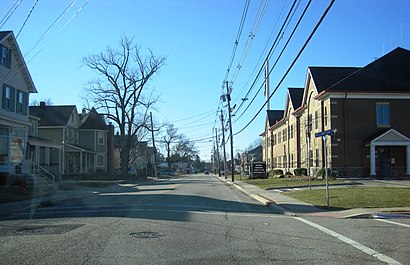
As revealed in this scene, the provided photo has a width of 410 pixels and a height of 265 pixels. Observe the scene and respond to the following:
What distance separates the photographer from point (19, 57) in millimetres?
34531

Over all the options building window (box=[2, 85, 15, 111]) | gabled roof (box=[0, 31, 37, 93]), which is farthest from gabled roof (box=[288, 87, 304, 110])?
building window (box=[2, 85, 15, 111])

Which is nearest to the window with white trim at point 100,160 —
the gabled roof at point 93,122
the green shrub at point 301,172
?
the gabled roof at point 93,122

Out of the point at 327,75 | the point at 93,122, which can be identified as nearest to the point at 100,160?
the point at 93,122

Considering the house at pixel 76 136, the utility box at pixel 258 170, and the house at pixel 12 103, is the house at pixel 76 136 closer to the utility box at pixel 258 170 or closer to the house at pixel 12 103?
the house at pixel 12 103

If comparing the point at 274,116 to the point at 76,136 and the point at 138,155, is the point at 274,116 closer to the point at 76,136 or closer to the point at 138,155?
the point at 76,136

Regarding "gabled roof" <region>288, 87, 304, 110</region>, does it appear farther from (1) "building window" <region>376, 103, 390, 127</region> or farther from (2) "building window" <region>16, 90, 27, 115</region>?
(2) "building window" <region>16, 90, 27, 115</region>

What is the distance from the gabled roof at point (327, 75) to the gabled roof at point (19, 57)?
25.8 meters

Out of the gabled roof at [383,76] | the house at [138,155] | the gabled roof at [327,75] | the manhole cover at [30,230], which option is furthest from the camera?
the house at [138,155]

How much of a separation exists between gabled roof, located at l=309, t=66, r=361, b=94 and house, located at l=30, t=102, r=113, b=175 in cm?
2713

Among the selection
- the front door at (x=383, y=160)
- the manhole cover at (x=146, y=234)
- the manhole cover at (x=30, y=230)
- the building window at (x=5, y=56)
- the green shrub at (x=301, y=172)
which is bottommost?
the manhole cover at (x=30, y=230)

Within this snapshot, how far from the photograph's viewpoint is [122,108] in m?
58.1

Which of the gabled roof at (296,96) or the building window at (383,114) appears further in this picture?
the gabled roof at (296,96)

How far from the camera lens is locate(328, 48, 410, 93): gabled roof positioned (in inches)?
1625

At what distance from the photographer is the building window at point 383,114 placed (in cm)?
4147
